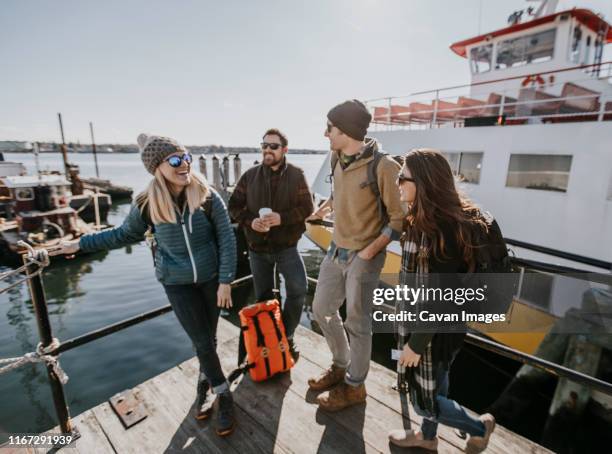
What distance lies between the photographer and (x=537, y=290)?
5969mm

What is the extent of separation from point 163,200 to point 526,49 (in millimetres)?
12663

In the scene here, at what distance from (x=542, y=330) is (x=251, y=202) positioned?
19.8ft

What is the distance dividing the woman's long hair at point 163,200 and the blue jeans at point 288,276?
1.00m

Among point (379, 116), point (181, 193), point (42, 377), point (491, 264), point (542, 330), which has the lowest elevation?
point (42, 377)

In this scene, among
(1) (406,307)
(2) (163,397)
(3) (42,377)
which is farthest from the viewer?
(3) (42,377)

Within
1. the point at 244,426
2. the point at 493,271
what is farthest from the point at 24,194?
the point at 493,271

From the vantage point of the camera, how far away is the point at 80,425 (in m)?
2.43

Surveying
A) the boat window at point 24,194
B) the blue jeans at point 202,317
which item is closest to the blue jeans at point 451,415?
the blue jeans at point 202,317

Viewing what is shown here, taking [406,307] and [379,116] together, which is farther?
[379,116]

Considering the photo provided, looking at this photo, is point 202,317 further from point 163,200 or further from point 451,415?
point 451,415

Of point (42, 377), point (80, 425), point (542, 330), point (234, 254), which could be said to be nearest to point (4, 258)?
point (42, 377)

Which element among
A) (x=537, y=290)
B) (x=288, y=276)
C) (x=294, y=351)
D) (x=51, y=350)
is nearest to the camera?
(x=51, y=350)

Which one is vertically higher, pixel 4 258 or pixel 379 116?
pixel 379 116

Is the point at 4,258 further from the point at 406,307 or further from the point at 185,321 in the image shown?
the point at 406,307
